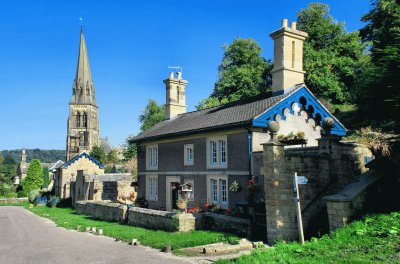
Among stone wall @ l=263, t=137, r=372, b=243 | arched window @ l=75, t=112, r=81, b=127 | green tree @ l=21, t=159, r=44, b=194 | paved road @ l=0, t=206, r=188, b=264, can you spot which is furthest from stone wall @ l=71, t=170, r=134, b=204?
arched window @ l=75, t=112, r=81, b=127

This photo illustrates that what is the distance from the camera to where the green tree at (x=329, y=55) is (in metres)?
32.7

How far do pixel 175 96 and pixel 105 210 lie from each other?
31.6 ft

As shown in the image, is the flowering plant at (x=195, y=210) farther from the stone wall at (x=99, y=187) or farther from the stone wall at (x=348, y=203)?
the stone wall at (x=99, y=187)

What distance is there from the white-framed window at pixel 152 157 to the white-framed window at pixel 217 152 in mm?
5671

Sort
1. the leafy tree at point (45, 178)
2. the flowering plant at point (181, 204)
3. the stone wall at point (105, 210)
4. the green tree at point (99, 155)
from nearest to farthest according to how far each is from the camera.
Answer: the flowering plant at point (181, 204) < the stone wall at point (105, 210) < the leafy tree at point (45, 178) < the green tree at point (99, 155)

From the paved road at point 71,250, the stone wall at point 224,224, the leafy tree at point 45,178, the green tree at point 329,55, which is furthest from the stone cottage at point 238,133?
the leafy tree at point 45,178

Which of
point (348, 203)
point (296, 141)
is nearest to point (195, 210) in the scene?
point (296, 141)

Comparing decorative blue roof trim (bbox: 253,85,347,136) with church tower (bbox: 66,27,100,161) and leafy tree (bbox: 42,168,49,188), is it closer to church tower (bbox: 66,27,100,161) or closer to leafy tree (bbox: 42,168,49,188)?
leafy tree (bbox: 42,168,49,188)

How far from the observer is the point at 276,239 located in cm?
1095

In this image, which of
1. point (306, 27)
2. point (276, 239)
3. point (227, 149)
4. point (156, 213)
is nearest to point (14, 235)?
point (156, 213)

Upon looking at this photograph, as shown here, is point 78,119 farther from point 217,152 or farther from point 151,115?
point 217,152

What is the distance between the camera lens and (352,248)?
841 centimetres

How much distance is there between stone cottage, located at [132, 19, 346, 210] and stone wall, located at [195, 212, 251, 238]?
85.0 inches

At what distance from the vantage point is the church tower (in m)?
94.9
